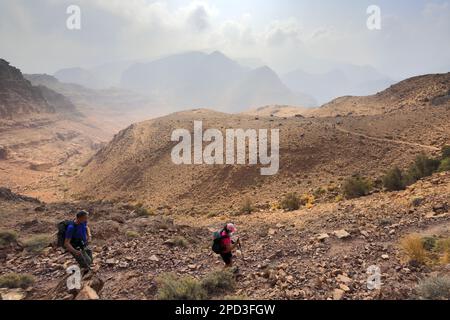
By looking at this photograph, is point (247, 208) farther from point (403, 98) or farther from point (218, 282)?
point (403, 98)

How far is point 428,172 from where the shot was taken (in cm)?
1642

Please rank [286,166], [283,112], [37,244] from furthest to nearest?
[283,112]
[286,166]
[37,244]

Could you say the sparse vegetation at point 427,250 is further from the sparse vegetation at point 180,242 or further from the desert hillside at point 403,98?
the desert hillside at point 403,98

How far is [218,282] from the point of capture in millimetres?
7004

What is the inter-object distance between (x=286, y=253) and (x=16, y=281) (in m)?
6.64

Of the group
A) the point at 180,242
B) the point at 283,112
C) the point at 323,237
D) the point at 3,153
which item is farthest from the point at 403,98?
the point at 3,153

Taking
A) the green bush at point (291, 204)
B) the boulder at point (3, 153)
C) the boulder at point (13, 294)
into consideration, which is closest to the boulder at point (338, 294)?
the boulder at point (13, 294)

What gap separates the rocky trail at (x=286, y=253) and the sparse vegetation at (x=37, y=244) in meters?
0.18

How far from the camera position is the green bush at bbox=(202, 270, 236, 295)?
687 centimetres

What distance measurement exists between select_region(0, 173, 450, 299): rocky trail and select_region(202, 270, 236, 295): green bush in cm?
20

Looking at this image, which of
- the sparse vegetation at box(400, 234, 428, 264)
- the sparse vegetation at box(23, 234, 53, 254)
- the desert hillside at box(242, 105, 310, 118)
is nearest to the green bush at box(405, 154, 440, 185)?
the sparse vegetation at box(400, 234, 428, 264)

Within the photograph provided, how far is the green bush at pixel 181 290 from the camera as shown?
6273mm

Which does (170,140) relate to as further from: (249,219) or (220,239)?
(220,239)

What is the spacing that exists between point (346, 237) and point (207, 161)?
2023cm
